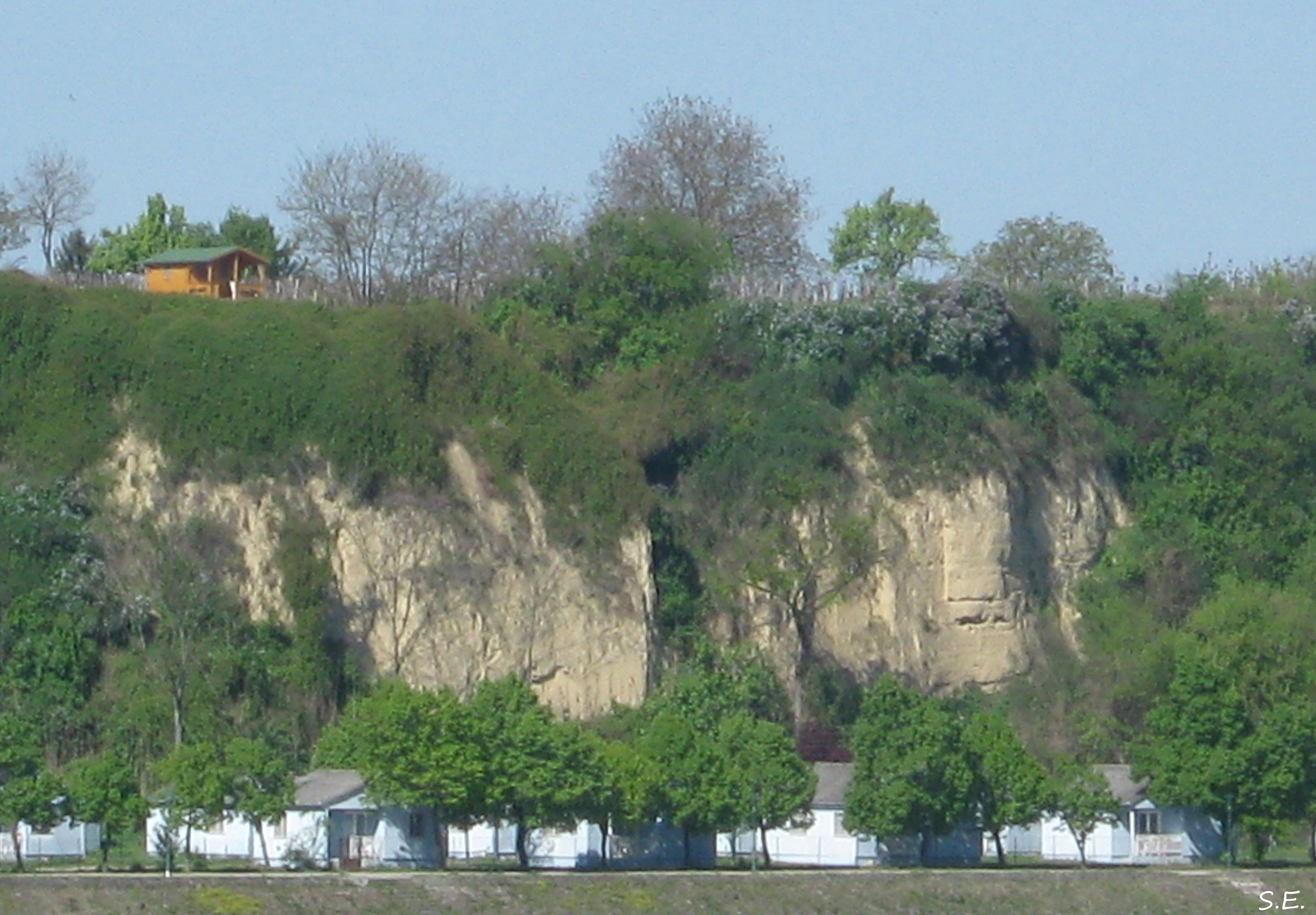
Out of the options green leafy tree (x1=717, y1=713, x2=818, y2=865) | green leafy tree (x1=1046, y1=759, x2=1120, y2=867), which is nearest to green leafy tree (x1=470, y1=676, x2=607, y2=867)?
green leafy tree (x1=717, y1=713, x2=818, y2=865)

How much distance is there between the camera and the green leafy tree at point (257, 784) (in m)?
49.2

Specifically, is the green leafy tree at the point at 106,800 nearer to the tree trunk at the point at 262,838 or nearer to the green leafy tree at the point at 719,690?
the tree trunk at the point at 262,838

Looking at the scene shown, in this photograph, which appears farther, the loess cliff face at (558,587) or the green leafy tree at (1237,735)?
the loess cliff face at (558,587)

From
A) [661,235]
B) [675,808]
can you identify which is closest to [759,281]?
[661,235]

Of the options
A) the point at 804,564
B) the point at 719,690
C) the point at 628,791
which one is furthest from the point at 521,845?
the point at 804,564

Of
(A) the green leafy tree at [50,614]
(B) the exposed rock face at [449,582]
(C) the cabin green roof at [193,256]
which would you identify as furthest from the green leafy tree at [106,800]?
(C) the cabin green roof at [193,256]

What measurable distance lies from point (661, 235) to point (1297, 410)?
17257 millimetres

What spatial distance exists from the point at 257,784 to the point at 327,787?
2282 mm

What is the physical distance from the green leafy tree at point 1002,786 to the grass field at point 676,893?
2.20 m

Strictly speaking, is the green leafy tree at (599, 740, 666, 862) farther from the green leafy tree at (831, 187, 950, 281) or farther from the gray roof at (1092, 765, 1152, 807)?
the green leafy tree at (831, 187, 950, 281)

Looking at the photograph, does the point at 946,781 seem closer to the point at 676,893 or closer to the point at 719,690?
the point at 719,690

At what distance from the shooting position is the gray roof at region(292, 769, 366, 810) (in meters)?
50.8

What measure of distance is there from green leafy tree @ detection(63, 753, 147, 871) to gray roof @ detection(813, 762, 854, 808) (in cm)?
1386

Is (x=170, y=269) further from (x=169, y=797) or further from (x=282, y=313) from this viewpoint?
(x=169, y=797)
